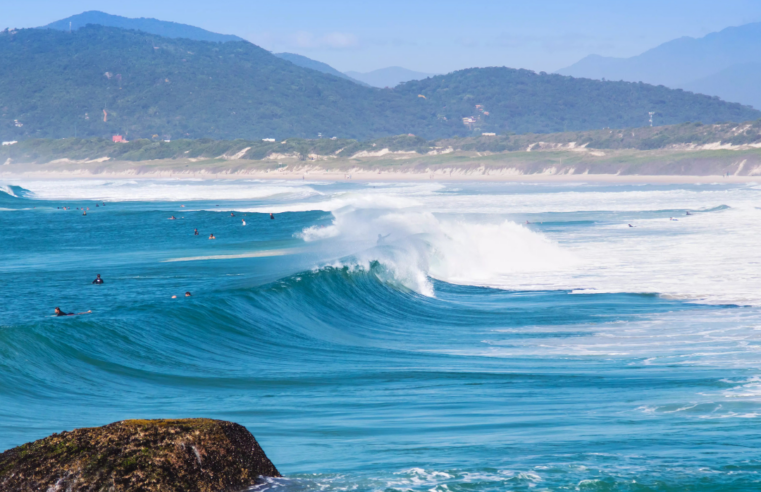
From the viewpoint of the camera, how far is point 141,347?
13.4 meters

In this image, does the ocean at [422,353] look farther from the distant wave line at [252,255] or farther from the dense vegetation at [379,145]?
the dense vegetation at [379,145]

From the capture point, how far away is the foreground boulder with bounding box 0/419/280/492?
16.5 feet

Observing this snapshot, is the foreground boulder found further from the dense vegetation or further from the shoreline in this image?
the dense vegetation

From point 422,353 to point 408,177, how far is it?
107659 mm

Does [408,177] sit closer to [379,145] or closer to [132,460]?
[379,145]

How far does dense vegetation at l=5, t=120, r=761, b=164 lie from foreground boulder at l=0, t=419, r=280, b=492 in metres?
127

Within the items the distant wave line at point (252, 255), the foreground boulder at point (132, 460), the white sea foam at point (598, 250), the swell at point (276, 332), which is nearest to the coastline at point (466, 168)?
the white sea foam at point (598, 250)

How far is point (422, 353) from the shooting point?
1373cm

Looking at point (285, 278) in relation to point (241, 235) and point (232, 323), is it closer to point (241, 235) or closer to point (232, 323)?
point (232, 323)

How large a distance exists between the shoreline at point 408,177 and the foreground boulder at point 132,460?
307 feet

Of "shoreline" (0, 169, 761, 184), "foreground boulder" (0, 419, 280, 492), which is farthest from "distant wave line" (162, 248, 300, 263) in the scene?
"shoreline" (0, 169, 761, 184)

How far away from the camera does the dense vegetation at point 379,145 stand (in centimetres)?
13262

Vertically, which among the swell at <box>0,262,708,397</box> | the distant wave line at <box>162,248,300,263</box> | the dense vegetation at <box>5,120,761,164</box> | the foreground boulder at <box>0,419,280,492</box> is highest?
the dense vegetation at <box>5,120,761,164</box>

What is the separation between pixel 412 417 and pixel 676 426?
2.55 metres
